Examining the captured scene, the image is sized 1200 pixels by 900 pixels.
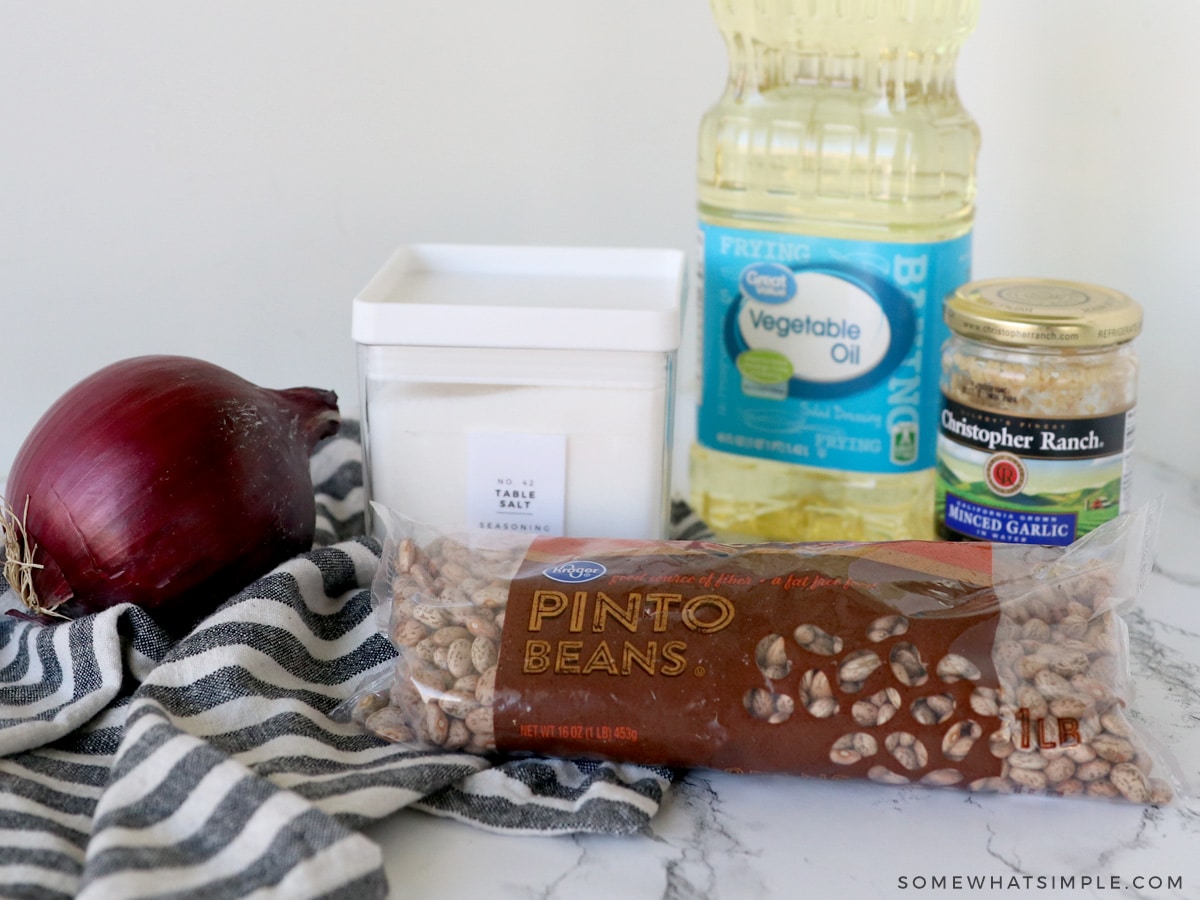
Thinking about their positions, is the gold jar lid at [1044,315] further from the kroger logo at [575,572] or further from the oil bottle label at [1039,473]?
the kroger logo at [575,572]

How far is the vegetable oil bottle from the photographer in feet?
2.76

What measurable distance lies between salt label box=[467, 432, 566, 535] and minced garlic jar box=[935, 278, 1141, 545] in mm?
257

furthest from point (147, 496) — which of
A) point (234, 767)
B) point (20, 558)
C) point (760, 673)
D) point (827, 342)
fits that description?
point (827, 342)

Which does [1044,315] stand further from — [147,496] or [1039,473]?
[147,496]

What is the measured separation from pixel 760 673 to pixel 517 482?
24 cm

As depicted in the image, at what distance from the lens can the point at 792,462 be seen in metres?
0.90

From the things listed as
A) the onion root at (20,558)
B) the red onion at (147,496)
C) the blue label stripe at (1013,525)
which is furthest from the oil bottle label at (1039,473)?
the onion root at (20,558)

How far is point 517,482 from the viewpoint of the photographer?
30.4 inches

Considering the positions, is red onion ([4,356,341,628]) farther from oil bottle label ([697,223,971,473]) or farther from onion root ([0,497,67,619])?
oil bottle label ([697,223,971,473])

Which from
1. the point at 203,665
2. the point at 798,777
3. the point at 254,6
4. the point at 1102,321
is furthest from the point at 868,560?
the point at 254,6

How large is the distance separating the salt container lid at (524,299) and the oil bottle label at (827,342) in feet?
0.20

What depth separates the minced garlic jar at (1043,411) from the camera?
2.42 feet

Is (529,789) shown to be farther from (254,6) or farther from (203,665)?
(254,6)

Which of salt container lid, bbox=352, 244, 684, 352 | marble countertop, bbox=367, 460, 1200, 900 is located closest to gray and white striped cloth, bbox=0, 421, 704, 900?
marble countertop, bbox=367, 460, 1200, 900
